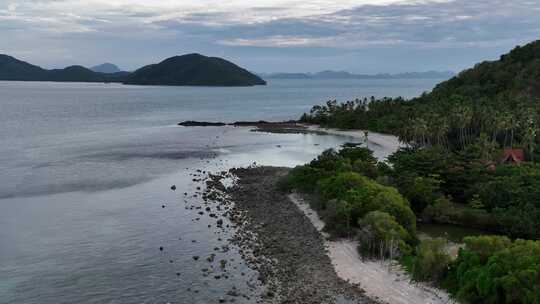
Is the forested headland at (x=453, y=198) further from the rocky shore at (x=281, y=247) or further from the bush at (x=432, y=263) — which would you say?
the rocky shore at (x=281, y=247)

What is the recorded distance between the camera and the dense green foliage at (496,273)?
97.8ft

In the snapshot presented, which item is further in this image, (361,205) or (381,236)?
(361,205)

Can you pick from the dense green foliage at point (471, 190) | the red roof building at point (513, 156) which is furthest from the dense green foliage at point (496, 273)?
the red roof building at point (513, 156)

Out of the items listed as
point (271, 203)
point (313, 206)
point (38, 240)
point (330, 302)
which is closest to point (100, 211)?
point (38, 240)

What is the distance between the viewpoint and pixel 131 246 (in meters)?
48.0

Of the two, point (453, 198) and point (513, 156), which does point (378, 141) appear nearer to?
point (513, 156)

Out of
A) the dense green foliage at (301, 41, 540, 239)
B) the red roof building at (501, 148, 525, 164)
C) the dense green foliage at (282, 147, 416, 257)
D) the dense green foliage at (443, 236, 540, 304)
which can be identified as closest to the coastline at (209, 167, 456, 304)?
the dense green foliage at (282, 147, 416, 257)

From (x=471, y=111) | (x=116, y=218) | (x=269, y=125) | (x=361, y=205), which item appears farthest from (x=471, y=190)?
(x=269, y=125)

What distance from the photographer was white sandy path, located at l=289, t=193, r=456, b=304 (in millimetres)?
34781

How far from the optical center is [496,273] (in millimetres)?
31172

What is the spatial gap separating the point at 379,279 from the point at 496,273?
921 cm

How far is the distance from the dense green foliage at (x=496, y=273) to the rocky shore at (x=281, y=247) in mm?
6396

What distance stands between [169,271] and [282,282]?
9.78m

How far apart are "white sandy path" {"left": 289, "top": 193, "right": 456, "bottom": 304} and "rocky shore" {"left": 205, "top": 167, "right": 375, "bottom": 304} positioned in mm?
833
